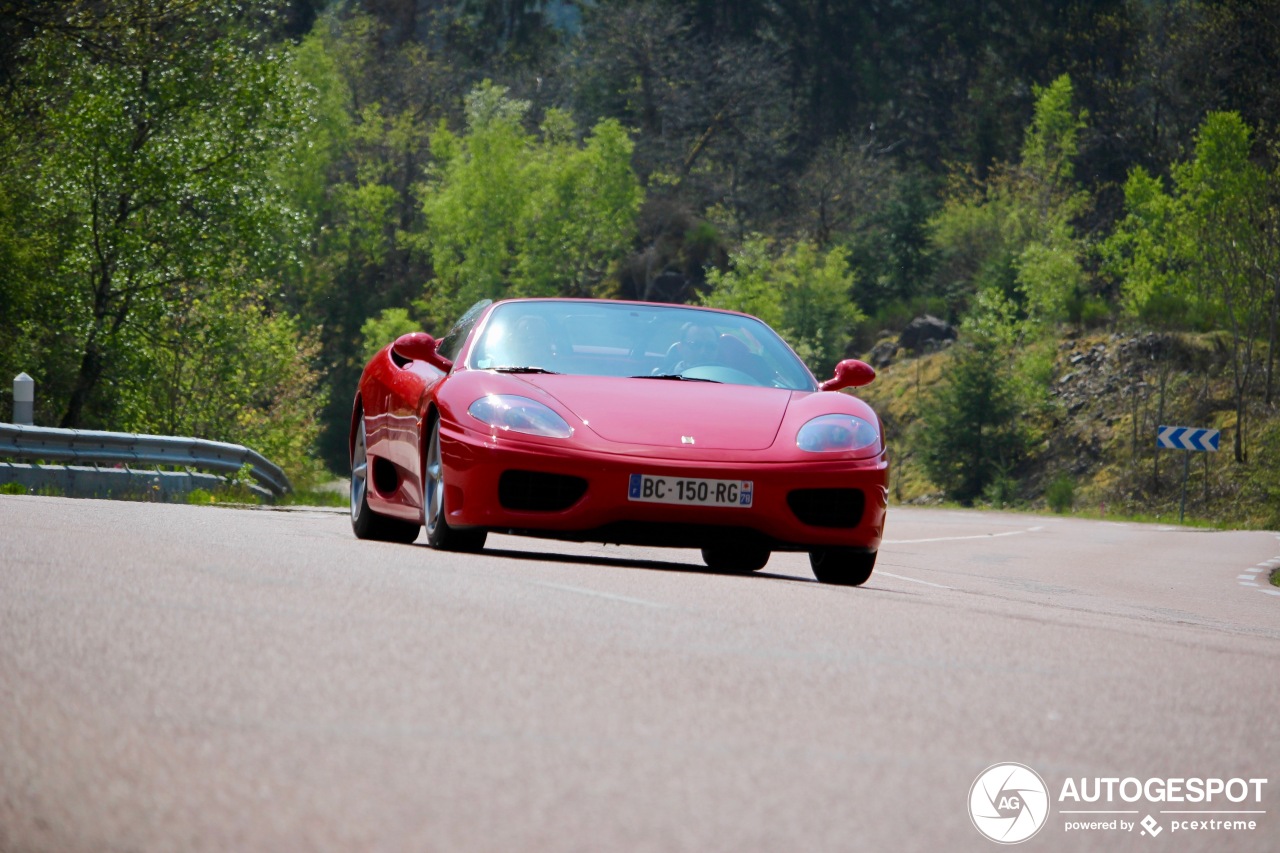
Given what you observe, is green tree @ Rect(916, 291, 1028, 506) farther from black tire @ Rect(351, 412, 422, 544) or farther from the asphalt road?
the asphalt road

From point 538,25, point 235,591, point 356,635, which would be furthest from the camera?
point 538,25

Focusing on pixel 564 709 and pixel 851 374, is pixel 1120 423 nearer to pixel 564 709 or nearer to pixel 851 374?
pixel 851 374

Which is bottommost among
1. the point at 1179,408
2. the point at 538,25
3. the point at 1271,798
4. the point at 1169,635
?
the point at 1179,408

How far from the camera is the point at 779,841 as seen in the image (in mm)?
3246

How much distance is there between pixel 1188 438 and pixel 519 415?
132 feet

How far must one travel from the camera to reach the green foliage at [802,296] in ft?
253

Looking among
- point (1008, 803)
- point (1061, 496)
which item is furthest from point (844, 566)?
point (1061, 496)

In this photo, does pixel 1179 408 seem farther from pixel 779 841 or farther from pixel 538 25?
pixel 779 841

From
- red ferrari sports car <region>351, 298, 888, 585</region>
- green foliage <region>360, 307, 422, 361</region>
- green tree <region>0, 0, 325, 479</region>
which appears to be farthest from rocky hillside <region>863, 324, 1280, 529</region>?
red ferrari sports car <region>351, 298, 888, 585</region>

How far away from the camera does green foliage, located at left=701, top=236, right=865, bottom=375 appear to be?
7712 cm

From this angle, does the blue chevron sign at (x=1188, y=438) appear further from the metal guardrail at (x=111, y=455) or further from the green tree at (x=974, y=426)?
the metal guardrail at (x=111, y=455)

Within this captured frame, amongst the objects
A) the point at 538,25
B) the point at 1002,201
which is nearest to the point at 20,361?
the point at 1002,201

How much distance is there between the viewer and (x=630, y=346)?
10.5 m

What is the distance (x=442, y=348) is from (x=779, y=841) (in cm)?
799
